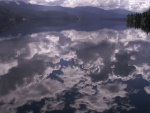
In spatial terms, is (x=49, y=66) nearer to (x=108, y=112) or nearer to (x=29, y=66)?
(x=29, y=66)

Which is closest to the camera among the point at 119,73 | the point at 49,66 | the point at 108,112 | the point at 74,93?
the point at 108,112

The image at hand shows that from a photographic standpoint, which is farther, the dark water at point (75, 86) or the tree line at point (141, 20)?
the tree line at point (141, 20)

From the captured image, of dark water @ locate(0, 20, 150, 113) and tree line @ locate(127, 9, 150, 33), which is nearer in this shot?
dark water @ locate(0, 20, 150, 113)

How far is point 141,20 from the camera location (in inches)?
6496

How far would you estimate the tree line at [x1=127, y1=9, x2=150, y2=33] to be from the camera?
160m

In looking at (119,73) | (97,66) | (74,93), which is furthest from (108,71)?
(74,93)

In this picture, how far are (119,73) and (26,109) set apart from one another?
47068mm

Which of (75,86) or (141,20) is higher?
(141,20)

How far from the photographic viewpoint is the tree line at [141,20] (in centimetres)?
15995

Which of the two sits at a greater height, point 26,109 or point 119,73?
point 26,109

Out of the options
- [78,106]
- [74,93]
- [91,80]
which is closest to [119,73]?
[91,80]

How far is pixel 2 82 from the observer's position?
8612 cm

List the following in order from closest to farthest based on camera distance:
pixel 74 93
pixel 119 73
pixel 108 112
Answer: pixel 108 112 < pixel 74 93 < pixel 119 73

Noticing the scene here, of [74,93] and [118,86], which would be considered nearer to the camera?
[74,93]
